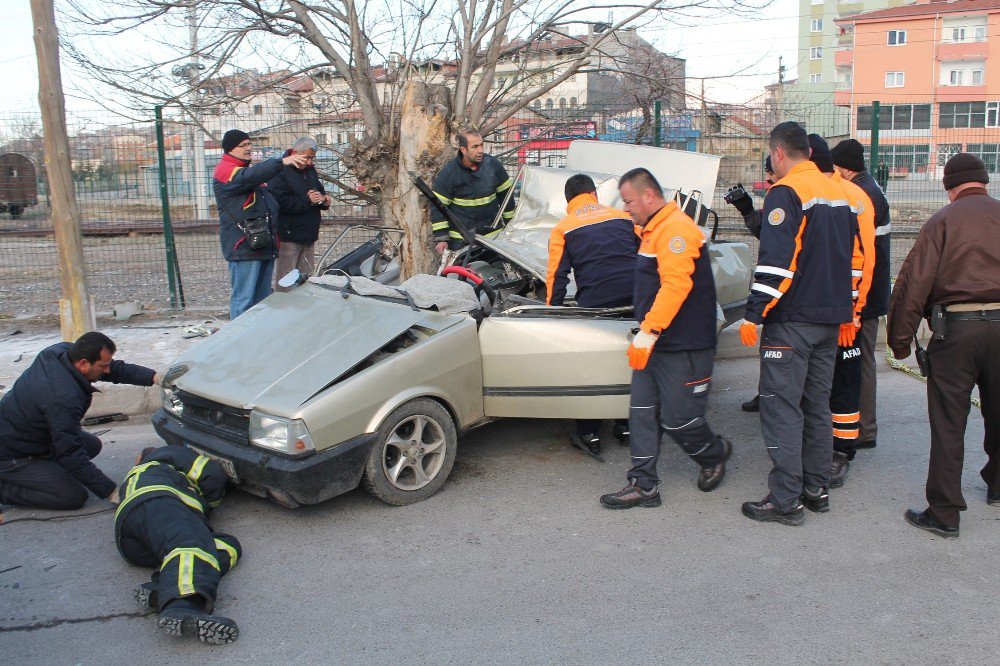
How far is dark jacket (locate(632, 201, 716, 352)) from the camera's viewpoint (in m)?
4.23

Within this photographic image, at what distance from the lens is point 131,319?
9.13 metres

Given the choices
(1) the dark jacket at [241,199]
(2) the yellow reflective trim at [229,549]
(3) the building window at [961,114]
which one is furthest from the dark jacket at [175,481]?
(3) the building window at [961,114]

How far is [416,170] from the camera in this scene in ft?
27.3

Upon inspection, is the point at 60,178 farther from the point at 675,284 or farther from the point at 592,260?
the point at 675,284

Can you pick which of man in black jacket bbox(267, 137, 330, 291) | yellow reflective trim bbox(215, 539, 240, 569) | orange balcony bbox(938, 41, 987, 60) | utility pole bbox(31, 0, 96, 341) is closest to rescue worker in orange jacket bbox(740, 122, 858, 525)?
yellow reflective trim bbox(215, 539, 240, 569)

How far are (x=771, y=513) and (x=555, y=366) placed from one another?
1414 millimetres

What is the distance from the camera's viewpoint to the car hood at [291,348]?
4355mm

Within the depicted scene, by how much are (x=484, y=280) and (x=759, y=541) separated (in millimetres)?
2487

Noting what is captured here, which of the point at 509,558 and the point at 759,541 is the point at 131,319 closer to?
the point at 509,558

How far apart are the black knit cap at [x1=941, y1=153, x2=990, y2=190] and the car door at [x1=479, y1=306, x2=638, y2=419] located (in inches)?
69.2

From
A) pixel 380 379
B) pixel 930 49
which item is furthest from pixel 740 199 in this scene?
pixel 930 49

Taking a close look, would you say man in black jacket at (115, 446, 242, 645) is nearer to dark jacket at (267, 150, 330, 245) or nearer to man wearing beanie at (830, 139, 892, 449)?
dark jacket at (267, 150, 330, 245)

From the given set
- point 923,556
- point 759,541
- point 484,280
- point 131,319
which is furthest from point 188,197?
point 923,556

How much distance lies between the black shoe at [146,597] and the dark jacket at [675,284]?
8.44ft
